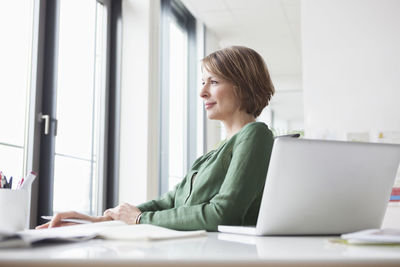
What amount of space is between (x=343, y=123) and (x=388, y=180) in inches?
85.8

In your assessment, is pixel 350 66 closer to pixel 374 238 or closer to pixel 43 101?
pixel 43 101

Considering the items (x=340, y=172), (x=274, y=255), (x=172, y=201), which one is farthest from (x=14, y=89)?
(x=274, y=255)

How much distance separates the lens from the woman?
1175mm

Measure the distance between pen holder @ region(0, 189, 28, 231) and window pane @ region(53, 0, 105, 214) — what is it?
142 cm

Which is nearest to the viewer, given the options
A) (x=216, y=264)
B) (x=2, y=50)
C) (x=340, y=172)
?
(x=216, y=264)

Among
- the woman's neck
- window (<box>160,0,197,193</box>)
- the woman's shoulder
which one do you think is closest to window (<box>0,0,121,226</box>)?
window (<box>160,0,197,193</box>)

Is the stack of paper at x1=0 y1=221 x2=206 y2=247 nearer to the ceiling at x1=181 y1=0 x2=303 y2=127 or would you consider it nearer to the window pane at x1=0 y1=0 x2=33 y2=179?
the window pane at x1=0 y1=0 x2=33 y2=179

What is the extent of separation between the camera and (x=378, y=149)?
948mm

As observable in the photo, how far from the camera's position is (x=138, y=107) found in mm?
3057

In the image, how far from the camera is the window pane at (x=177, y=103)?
3947mm

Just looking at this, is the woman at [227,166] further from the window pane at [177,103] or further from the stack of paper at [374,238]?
the window pane at [177,103]

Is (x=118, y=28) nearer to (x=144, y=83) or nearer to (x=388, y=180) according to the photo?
(x=144, y=83)

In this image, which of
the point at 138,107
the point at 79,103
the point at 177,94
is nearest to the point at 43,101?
the point at 79,103

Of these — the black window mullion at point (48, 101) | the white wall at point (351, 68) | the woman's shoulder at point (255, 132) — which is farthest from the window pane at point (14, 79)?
the white wall at point (351, 68)
